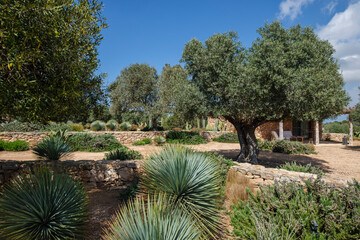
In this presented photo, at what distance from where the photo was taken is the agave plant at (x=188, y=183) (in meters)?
3.59

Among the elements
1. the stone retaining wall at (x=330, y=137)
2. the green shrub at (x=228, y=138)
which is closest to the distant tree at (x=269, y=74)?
the green shrub at (x=228, y=138)

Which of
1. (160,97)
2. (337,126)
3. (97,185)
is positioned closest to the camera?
(97,185)

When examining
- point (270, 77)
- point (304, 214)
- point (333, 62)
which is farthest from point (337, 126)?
point (304, 214)

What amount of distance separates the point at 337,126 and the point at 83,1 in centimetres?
3216

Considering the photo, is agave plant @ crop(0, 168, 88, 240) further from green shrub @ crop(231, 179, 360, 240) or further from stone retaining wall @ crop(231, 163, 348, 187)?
stone retaining wall @ crop(231, 163, 348, 187)

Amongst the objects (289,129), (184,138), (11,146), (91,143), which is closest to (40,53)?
(91,143)

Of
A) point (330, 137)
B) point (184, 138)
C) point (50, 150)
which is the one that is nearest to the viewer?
point (50, 150)

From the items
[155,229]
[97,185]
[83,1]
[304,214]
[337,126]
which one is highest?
[83,1]

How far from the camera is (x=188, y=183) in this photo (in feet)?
12.1

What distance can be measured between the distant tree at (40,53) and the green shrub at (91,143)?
907 centimetres

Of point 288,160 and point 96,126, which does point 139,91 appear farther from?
point 288,160

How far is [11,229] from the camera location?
281 cm

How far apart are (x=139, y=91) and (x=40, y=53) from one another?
17669 mm

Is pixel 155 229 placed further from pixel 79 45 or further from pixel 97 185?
pixel 97 185
